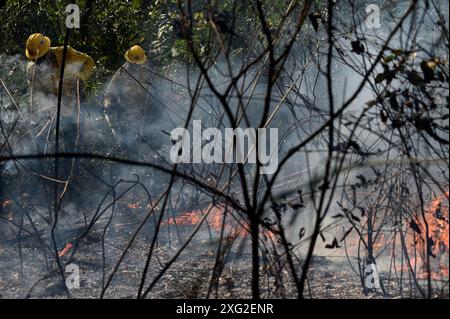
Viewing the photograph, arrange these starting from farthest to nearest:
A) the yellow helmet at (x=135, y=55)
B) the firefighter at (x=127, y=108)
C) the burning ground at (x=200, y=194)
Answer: the firefighter at (x=127, y=108) → the yellow helmet at (x=135, y=55) → the burning ground at (x=200, y=194)

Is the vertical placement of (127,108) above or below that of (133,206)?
above

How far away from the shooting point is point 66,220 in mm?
6812

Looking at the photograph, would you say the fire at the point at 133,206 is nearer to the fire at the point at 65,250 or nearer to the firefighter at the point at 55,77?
the firefighter at the point at 55,77

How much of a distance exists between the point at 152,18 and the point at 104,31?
0.58m

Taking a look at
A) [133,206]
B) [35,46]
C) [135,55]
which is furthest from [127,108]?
[35,46]

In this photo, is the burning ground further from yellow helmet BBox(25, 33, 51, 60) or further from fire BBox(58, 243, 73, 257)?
yellow helmet BBox(25, 33, 51, 60)

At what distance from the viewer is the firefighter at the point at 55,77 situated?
6.97 meters

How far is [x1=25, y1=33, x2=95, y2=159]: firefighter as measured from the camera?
6.97m

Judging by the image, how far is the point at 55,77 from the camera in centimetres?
723

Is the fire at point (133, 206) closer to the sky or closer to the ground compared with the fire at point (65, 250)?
closer to the sky

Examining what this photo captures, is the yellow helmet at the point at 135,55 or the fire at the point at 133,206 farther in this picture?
the fire at the point at 133,206

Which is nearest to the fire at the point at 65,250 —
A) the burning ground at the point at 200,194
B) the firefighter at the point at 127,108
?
the burning ground at the point at 200,194

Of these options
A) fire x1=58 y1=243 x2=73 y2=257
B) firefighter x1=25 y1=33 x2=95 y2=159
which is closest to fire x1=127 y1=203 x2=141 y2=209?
firefighter x1=25 y1=33 x2=95 y2=159

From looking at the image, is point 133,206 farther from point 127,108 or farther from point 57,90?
point 57,90
